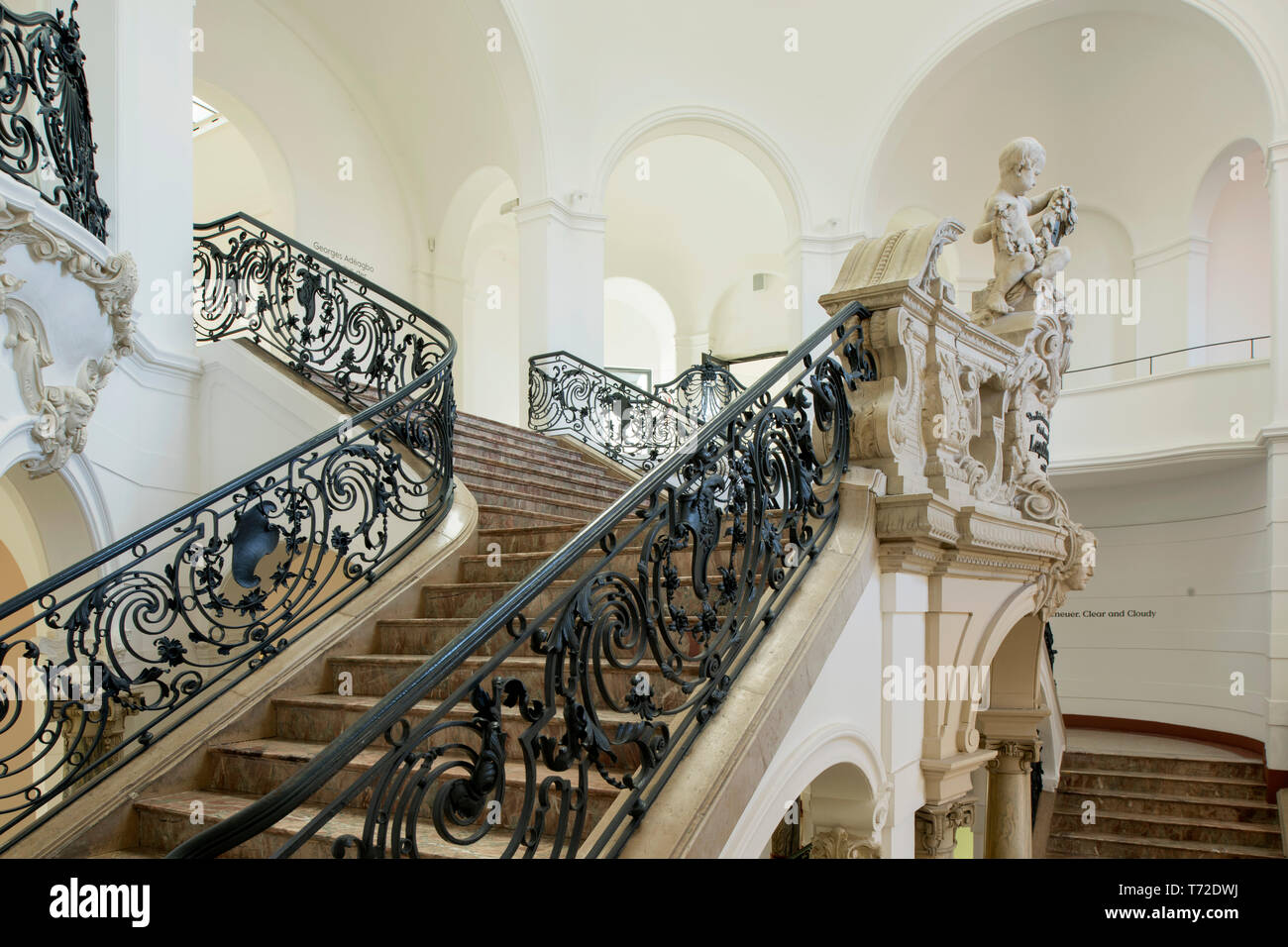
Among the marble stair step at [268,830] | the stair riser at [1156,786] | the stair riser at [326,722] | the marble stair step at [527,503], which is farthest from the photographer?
the stair riser at [1156,786]

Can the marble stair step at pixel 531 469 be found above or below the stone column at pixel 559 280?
below

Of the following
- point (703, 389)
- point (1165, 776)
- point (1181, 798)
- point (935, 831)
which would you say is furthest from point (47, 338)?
point (1165, 776)

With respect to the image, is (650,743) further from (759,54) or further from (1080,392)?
(759,54)

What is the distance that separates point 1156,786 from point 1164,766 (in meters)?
0.35

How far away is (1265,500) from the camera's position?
36.6ft

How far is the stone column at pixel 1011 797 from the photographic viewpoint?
626 cm

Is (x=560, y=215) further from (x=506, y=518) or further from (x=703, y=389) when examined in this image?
(x=506, y=518)

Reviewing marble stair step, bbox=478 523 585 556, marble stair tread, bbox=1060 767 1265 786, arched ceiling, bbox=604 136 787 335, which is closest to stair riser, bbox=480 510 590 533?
marble stair step, bbox=478 523 585 556

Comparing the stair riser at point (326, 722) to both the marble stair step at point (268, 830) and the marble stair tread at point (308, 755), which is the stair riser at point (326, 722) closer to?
the marble stair tread at point (308, 755)

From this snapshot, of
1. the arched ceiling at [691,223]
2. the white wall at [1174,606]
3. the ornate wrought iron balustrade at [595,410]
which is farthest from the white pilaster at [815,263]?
the white wall at [1174,606]

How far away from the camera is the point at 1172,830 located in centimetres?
1010

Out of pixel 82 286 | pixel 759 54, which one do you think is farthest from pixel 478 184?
pixel 82 286

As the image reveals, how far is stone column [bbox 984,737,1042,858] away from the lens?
626cm

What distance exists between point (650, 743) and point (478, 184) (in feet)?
40.6
